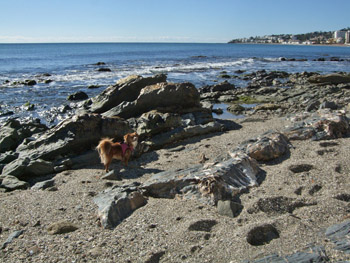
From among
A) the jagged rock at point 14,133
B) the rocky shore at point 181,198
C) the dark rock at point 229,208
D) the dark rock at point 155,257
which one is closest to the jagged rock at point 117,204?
the rocky shore at point 181,198

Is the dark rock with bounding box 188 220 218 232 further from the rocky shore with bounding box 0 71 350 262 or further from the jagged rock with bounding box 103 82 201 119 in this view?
the jagged rock with bounding box 103 82 201 119

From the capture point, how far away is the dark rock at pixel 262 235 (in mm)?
4039

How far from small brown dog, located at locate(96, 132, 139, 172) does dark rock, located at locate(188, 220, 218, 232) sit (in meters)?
3.93

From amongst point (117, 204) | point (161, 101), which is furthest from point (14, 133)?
point (117, 204)

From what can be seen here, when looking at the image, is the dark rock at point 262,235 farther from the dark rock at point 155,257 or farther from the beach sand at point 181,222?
the dark rock at point 155,257

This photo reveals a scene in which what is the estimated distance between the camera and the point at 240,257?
3.73 metres

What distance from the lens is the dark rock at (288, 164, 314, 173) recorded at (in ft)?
20.3

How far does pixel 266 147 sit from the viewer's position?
699 cm

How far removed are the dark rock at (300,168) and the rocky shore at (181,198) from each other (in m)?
0.02

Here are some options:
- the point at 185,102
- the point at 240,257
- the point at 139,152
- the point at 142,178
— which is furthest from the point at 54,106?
the point at 240,257

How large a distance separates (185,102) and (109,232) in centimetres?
866

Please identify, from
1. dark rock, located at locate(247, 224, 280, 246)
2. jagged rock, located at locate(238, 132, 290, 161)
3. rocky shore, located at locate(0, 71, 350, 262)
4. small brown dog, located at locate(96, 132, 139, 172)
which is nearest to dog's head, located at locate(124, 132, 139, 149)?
small brown dog, located at locate(96, 132, 139, 172)

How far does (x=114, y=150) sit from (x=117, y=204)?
9.64ft

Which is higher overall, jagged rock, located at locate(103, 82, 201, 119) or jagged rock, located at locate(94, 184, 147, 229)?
jagged rock, located at locate(103, 82, 201, 119)
